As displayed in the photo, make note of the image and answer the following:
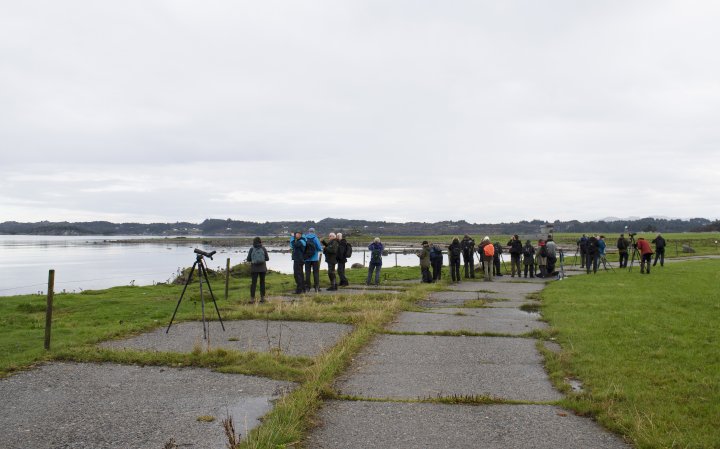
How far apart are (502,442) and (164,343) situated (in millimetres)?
6385

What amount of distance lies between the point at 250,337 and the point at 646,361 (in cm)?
627

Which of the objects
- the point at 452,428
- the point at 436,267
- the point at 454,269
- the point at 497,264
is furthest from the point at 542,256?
the point at 452,428

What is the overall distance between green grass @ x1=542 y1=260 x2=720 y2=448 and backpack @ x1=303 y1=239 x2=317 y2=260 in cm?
671

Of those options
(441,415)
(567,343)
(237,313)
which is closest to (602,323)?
(567,343)

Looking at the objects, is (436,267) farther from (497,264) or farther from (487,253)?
(497,264)

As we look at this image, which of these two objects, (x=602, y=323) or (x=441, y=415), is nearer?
(x=441, y=415)

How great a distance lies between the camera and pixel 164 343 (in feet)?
31.0

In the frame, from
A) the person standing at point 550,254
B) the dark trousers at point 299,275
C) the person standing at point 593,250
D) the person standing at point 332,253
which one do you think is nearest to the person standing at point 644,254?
the person standing at point 593,250

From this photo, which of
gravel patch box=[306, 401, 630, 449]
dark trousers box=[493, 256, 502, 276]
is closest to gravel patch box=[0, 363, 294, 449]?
gravel patch box=[306, 401, 630, 449]

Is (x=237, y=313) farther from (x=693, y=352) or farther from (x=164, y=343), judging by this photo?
(x=693, y=352)

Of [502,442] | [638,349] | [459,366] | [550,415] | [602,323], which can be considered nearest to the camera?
[502,442]

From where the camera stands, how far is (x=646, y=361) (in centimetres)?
757

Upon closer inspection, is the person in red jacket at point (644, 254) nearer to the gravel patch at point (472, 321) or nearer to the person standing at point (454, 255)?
the person standing at point (454, 255)

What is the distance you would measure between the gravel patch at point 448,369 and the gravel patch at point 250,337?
1028 millimetres
